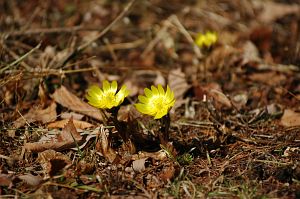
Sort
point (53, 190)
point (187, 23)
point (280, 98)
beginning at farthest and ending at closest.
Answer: point (187, 23) < point (280, 98) < point (53, 190)

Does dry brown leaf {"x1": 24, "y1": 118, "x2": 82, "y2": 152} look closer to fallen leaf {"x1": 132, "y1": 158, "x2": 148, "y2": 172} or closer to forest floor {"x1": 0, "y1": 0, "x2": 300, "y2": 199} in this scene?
forest floor {"x1": 0, "y1": 0, "x2": 300, "y2": 199}

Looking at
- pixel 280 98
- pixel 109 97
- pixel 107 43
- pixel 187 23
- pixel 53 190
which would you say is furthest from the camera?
pixel 187 23

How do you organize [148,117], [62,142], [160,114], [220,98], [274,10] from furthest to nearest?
[274,10] → [220,98] → [148,117] → [62,142] → [160,114]

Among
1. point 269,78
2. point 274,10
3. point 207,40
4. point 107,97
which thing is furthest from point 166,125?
point 274,10

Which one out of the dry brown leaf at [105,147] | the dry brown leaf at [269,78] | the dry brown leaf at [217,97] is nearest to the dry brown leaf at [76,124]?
the dry brown leaf at [105,147]

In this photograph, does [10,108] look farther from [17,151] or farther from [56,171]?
[56,171]

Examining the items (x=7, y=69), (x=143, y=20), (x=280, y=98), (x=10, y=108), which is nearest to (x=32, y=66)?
(x=7, y=69)

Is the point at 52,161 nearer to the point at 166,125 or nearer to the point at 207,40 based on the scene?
the point at 166,125
